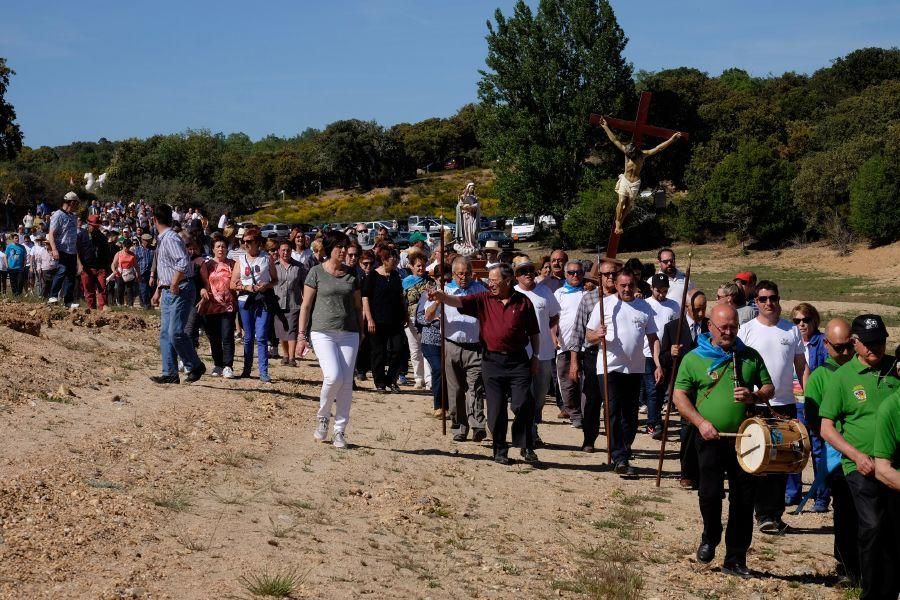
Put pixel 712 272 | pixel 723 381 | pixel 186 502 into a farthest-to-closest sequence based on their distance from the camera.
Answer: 1. pixel 712 272
2. pixel 186 502
3. pixel 723 381

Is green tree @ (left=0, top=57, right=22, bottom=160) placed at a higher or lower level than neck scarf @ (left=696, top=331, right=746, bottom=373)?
higher

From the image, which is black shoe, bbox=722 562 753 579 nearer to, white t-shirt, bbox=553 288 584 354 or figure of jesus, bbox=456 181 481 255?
white t-shirt, bbox=553 288 584 354

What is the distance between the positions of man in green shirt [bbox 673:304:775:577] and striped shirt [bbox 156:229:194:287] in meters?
6.65

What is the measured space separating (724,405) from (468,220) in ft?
58.7

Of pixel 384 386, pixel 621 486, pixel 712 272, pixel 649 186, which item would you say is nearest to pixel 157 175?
pixel 649 186

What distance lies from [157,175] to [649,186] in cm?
4352

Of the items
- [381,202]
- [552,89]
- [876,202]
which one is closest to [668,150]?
[552,89]

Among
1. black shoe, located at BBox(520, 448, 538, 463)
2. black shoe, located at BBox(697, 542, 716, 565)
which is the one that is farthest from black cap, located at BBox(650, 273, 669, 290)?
black shoe, located at BBox(697, 542, 716, 565)

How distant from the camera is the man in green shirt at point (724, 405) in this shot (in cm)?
766

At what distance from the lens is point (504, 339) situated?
1091 centimetres

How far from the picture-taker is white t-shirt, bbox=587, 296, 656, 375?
11133mm

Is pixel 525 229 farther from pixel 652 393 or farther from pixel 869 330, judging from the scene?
pixel 869 330

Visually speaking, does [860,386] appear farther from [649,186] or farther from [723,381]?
[649,186]

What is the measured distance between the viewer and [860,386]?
6.90m
